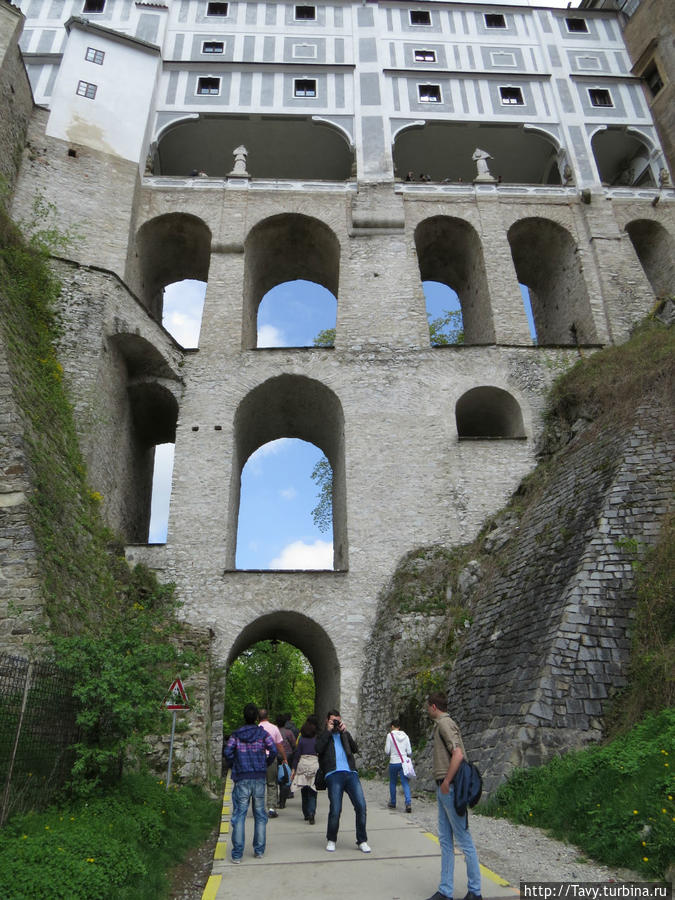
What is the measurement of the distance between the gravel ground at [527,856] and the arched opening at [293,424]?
408 inches

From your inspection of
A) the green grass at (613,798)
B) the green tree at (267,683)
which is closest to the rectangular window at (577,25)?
the green grass at (613,798)

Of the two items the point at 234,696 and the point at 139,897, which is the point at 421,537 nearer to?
the point at 139,897

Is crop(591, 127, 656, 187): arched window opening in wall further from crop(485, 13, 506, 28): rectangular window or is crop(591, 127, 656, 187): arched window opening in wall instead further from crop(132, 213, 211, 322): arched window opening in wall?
crop(132, 213, 211, 322): arched window opening in wall

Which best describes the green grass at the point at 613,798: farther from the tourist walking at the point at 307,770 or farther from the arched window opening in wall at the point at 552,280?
the arched window opening in wall at the point at 552,280

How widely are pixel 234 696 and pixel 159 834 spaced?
34.1 m

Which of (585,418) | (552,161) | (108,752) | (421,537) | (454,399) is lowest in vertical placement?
(108,752)

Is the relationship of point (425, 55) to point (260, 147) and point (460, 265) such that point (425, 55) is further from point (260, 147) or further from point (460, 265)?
point (460, 265)

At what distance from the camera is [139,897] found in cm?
512

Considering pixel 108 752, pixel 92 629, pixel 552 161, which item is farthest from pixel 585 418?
pixel 552 161

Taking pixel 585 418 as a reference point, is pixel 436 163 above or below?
above

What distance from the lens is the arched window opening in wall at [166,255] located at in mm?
21875

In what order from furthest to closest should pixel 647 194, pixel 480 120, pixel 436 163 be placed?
pixel 436 163 < pixel 480 120 < pixel 647 194

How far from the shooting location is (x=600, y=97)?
27000 mm

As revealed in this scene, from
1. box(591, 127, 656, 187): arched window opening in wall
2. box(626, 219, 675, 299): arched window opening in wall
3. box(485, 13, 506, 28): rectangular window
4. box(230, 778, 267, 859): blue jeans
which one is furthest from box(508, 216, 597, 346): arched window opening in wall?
box(230, 778, 267, 859): blue jeans
